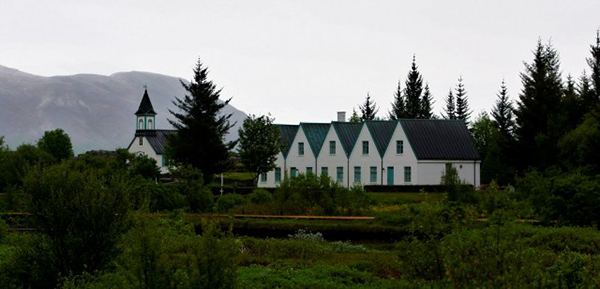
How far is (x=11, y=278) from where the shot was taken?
14.8 metres

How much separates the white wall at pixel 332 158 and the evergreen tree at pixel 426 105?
23.2m

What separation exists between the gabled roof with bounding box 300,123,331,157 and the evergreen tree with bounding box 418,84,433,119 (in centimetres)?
2108

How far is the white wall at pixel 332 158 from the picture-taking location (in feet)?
205

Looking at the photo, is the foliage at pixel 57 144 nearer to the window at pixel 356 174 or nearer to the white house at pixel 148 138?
the window at pixel 356 174

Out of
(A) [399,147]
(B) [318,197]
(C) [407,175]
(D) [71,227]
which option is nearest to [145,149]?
(A) [399,147]

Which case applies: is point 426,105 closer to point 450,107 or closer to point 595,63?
point 450,107

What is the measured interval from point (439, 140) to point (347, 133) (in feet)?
28.1

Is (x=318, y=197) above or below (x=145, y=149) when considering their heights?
below

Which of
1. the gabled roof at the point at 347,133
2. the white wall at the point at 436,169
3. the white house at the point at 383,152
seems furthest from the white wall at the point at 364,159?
the white wall at the point at 436,169

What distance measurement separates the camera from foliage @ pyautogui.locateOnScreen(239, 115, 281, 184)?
57.0 metres

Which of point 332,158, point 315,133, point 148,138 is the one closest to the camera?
point 332,158

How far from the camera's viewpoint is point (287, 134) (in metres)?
67.7

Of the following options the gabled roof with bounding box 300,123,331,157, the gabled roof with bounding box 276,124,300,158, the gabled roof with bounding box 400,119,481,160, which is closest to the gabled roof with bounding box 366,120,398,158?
the gabled roof with bounding box 400,119,481,160

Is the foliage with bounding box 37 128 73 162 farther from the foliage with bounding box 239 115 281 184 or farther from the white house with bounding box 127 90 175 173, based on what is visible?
the white house with bounding box 127 90 175 173
